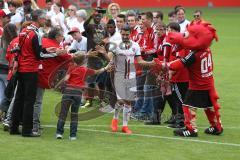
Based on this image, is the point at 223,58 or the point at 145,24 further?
the point at 223,58

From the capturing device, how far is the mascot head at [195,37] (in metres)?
10.8

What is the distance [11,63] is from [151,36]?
328 cm

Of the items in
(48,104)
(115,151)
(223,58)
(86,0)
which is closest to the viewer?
(115,151)

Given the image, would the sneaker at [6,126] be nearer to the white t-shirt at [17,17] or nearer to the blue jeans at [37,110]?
the blue jeans at [37,110]

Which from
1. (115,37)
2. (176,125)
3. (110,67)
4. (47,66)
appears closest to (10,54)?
(47,66)

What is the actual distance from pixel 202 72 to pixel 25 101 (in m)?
2.96

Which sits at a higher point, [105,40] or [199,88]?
[105,40]

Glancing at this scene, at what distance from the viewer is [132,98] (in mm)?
12680

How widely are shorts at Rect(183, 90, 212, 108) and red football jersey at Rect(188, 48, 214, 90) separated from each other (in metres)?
0.07

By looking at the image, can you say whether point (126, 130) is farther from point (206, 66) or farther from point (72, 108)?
point (206, 66)

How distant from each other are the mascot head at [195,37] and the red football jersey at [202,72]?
29cm

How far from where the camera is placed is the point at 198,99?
11406 millimetres

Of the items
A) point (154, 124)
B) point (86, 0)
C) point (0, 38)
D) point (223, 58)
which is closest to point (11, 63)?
point (0, 38)

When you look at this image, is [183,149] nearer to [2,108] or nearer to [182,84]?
[182,84]
